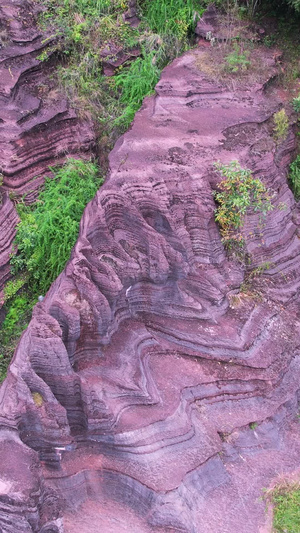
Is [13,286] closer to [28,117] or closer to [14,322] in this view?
[14,322]

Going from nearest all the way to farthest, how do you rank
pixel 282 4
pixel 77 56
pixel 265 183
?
1. pixel 265 183
2. pixel 282 4
3. pixel 77 56

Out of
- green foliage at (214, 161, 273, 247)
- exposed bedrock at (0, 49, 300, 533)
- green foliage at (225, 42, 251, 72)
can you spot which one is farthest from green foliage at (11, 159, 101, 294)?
green foliage at (225, 42, 251, 72)

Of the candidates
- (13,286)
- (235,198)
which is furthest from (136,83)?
(13,286)

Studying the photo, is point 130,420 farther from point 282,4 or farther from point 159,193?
point 282,4

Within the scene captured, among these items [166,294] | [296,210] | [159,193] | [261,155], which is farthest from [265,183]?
[166,294]

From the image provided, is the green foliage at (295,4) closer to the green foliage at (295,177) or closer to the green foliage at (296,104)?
the green foliage at (296,104)

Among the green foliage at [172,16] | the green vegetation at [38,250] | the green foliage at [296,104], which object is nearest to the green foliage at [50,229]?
the green vegetation at [38,250]

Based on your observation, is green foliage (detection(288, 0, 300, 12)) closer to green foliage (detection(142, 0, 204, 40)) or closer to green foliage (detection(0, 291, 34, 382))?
green foliage (detection(142, 0, 204, 40))
